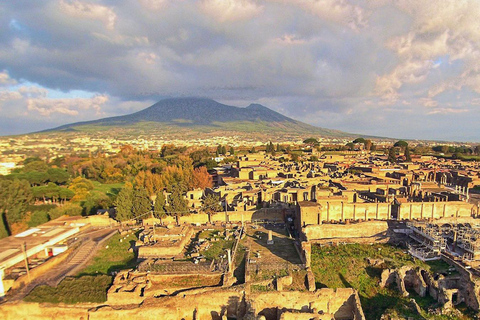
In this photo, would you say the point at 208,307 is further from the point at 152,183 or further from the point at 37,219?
the point at 152,183

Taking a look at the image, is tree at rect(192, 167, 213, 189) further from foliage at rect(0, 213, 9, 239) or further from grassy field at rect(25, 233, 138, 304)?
grassy field at rect(25, 233, 138, 304)

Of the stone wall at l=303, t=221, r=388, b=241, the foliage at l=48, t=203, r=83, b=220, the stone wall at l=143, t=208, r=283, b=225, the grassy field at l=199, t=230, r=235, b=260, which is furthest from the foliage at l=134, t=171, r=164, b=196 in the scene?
the stone wall at l=303, t=221, r=388, b=241

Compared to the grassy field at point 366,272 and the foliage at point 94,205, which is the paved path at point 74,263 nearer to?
the foliage at point 94,205

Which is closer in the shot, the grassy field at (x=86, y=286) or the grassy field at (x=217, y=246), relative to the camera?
the grassy field at (x=86, y=286)

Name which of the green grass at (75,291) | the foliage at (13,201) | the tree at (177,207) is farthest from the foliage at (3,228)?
the tree at (177,207)

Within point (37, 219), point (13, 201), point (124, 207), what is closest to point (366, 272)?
point (124, 207)
